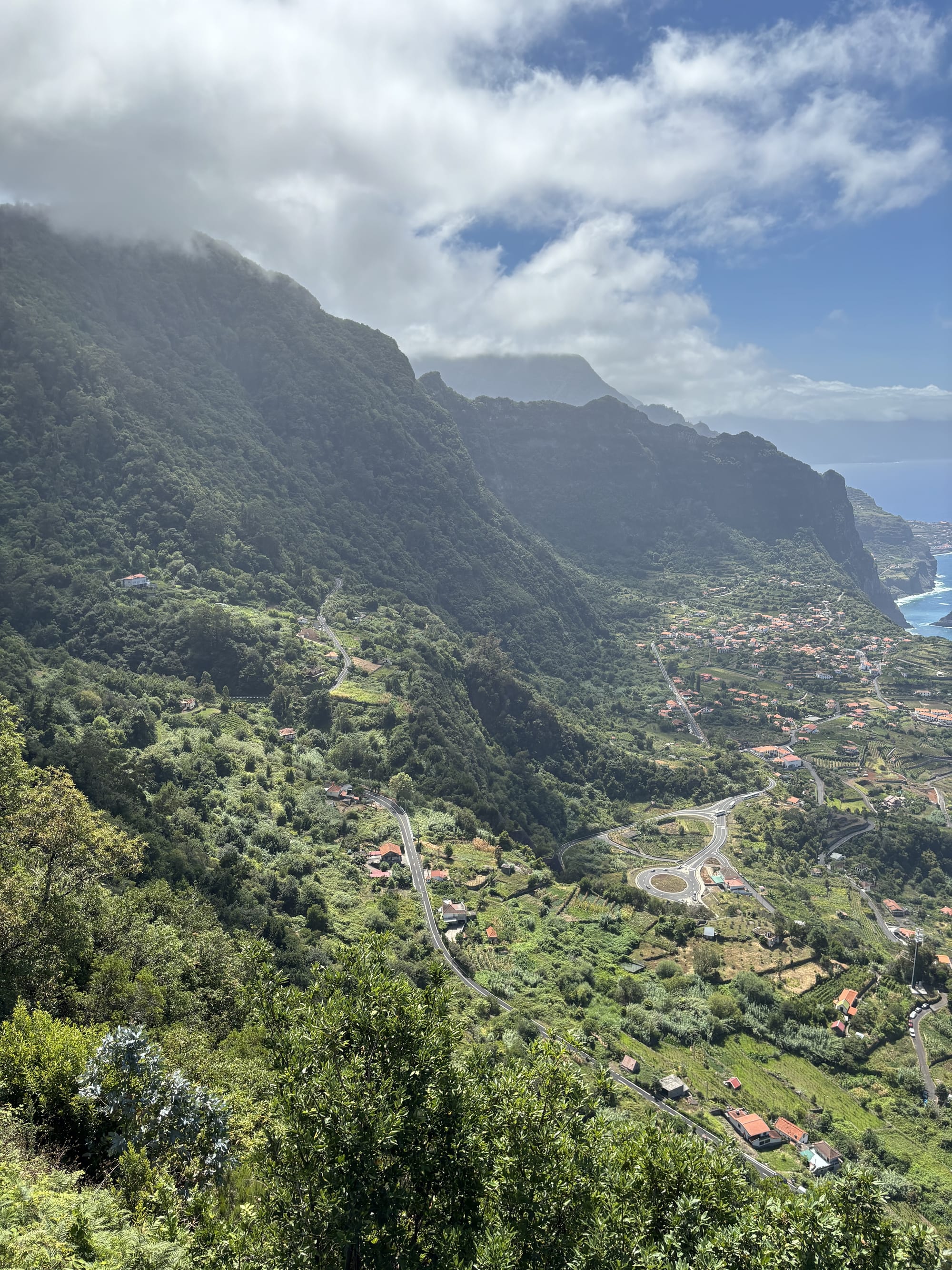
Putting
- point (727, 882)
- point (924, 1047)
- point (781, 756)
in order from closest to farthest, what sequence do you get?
point (924, 1047) → point (727, 882) → point (781, 756)

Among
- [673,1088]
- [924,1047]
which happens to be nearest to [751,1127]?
[673,1088]

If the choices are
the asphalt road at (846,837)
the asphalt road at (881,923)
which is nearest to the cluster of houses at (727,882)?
the asphalt road at (881,923)

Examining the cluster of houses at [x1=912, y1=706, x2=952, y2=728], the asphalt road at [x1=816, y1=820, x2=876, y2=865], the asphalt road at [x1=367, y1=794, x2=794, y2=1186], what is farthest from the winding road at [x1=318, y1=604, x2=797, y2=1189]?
the cluster of houses at [x1=912, y1=706, x2=952, y2=728]

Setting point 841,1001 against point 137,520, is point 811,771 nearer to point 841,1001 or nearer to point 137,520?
point 841,1001

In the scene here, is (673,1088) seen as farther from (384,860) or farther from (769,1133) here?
(384,860)

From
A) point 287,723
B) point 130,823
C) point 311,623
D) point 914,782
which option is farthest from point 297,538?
point 914,782

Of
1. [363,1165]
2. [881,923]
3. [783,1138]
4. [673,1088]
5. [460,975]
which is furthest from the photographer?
[881,923]
